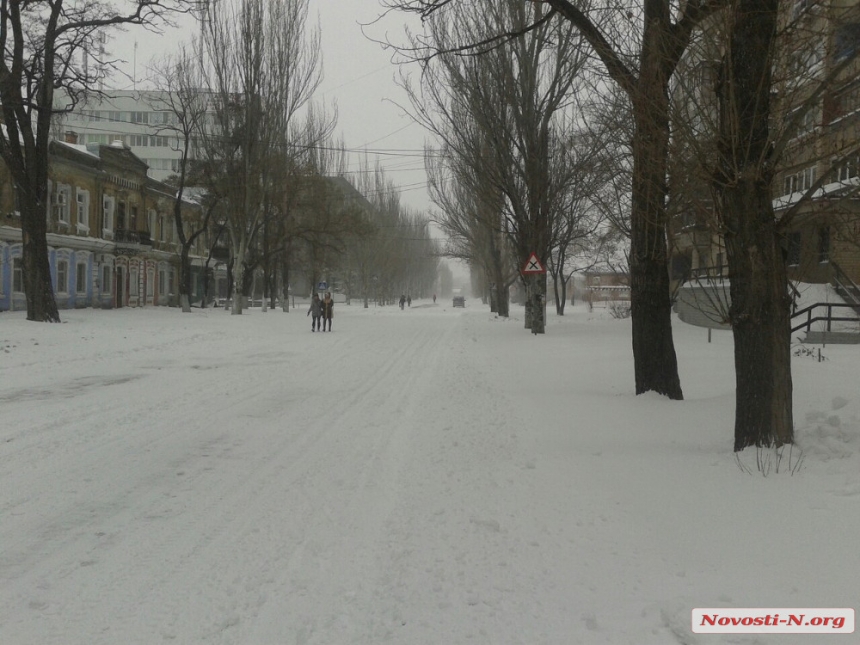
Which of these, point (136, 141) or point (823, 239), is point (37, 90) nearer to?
point (823, 239)

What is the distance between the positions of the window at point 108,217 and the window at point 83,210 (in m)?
1.86

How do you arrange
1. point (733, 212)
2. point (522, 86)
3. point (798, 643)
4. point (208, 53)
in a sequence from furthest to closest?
point (208, 53) < point (522, 86) < point (733, 212) < point (798, 643)

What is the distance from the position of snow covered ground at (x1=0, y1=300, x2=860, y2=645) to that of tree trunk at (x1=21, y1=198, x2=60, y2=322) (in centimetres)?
1558

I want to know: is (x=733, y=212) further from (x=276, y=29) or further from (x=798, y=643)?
(x=276, y=29)

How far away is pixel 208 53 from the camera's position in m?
33.2

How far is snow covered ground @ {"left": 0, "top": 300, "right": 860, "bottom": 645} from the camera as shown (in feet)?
11.5

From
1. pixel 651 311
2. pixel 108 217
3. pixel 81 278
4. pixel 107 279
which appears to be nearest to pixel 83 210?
pixel 108 217

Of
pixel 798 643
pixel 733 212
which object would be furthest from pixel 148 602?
pixel 733 212

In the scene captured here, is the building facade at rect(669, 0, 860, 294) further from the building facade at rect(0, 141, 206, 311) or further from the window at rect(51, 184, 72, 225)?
the window at rect(51, 184, 72, 225)

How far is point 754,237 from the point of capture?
605 cm

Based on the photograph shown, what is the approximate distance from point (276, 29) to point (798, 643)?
35305 millimetres

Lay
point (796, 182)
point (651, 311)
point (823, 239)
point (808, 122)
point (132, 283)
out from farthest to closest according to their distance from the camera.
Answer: point (132, 283) → point (796, 182) → point (651, 311) → point (823, 239) → point (808, 122)

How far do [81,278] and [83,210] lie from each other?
12.1 ft

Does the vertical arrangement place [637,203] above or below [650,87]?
below
